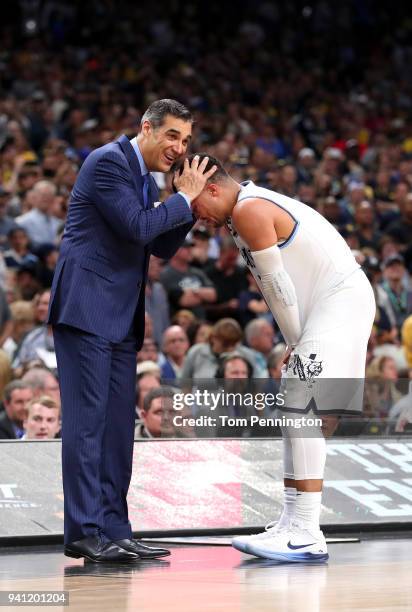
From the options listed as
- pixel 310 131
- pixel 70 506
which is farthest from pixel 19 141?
pixel 70 506

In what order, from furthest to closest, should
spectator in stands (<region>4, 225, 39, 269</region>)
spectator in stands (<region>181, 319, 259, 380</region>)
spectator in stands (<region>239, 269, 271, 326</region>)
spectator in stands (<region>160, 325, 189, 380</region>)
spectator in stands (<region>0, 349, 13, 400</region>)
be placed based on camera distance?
spectator in stands (<region>239, 269, 271, 326</region>), spectator in stands (<region>4, 225, 39, 269</region>), spectator in stands (<region>160, 325, 189, 380</region>), spectator in stands (<region>181, 319, 259, 380</region>), spectator in stands (<region>0, 349, 13, 400</region>)

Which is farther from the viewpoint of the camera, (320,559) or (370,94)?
(370,94)

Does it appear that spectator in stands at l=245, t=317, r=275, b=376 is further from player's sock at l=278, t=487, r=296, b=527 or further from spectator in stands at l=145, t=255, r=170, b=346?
player's sock at l=278, t=487, r=296, b=527

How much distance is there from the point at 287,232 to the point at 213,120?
12349 mm

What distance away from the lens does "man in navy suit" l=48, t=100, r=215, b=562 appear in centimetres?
589

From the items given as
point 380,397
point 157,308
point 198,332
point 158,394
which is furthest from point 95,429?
point 157,308

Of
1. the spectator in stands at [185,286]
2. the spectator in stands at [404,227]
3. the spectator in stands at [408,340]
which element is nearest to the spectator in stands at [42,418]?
the spectator in stands at [408,340]

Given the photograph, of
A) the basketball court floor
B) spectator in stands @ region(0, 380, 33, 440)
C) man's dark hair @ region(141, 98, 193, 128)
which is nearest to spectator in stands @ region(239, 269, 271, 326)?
spectator in stands @ region(0, 380, 33, 440)

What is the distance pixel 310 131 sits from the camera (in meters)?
20.2

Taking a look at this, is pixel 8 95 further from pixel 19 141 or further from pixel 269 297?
pixel 269 297

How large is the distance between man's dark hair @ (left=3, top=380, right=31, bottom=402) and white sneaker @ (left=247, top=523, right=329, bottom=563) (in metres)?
2.47

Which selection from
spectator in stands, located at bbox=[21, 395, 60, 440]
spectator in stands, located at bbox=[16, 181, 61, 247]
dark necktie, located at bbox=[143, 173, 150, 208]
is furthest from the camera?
spectator in stands, located at bbox=[16, 181, 61, 247]

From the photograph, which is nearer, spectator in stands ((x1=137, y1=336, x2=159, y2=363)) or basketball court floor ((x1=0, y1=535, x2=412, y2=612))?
basketball court floor ((x1=0, y1=535, x2=412, y2=612))

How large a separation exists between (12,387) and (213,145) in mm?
9248
